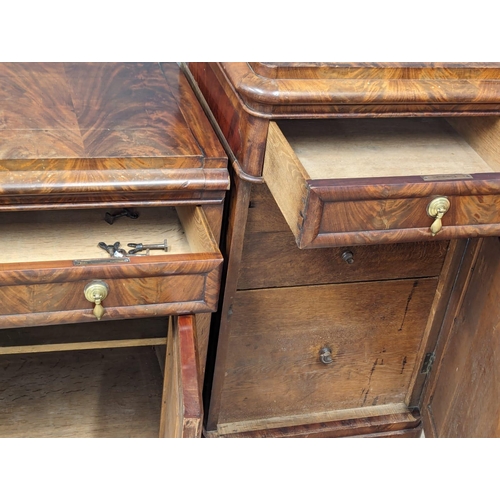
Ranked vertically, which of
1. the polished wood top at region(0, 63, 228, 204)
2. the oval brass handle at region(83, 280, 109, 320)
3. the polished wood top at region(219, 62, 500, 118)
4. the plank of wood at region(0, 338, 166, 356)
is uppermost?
the polished wood top at region(219, 62, 500, 118)

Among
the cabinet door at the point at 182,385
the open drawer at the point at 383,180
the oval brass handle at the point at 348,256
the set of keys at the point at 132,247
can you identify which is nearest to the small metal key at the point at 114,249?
the set of keys at the point at 132,247

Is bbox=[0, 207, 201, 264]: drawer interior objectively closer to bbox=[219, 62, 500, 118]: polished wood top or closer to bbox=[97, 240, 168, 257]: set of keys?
bbox=[97, 240, 168, 257]: set of keys

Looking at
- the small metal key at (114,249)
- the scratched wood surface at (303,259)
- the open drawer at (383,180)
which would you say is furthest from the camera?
the scratched wood surface at (303,259)

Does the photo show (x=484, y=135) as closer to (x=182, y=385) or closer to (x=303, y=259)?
(x=303, y=259)

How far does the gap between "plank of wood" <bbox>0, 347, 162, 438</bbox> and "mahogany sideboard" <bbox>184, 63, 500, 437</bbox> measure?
0.14 m

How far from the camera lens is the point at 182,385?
98 cm

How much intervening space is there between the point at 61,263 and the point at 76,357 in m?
0.55

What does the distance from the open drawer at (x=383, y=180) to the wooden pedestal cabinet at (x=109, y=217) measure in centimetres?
13

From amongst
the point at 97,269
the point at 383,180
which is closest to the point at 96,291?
the point at 97,269

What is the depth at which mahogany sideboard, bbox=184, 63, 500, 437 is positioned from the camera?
990mm

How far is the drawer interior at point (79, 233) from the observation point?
109 centimetres

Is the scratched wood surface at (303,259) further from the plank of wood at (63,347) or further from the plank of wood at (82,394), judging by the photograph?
the plank of wood at (82,394)

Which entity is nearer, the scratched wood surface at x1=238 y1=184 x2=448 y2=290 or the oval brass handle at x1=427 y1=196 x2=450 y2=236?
the oval brass handle at x1=427 y1=196 x2=450 y2=236

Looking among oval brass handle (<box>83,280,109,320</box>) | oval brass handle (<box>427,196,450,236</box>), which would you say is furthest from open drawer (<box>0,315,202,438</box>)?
oval brass handle (<box>427,196,450,236</box>)
